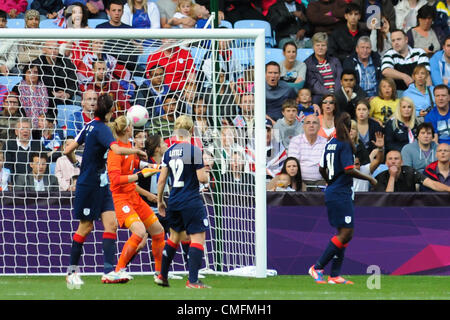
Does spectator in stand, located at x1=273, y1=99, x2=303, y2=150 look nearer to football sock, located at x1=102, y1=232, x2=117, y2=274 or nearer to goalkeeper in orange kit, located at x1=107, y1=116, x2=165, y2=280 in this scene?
goalkeeper in orange kit, located at x1=107, y1=116, x2=165, y2=280

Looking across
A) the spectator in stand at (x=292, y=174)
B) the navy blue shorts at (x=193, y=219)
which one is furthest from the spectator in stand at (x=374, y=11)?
the navy blue shorts at (x=193, y=219)

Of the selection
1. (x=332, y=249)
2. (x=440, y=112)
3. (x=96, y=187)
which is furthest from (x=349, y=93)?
(x=96, y=187)

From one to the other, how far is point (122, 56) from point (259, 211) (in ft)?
11.3

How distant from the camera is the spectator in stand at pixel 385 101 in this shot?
14141 millimetres

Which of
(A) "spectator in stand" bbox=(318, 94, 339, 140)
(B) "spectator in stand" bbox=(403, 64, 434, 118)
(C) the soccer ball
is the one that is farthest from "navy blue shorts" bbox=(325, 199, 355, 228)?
(B) "spectator in stand" bbox=(403, 64, 434, 118)

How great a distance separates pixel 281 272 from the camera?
39.3ft

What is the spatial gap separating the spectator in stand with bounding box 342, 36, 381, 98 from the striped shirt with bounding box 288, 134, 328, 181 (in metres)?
1.97

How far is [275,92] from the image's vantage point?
14031 millimetres

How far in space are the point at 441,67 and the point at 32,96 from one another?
6.86 m

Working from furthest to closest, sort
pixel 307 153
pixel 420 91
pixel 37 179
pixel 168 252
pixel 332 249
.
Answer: pixel 420 91
pixel 307 153
pixel 37 179
pixel 332 249
pixel 168 252

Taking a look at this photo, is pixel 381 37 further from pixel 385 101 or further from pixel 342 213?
pixel 342 213

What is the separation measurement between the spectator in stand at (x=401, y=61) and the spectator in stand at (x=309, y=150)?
2.50 metres

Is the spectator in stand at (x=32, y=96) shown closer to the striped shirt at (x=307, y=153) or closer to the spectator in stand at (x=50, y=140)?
the spectator in stand at (x=50, y=140)

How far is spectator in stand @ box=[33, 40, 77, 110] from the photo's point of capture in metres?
12.1
